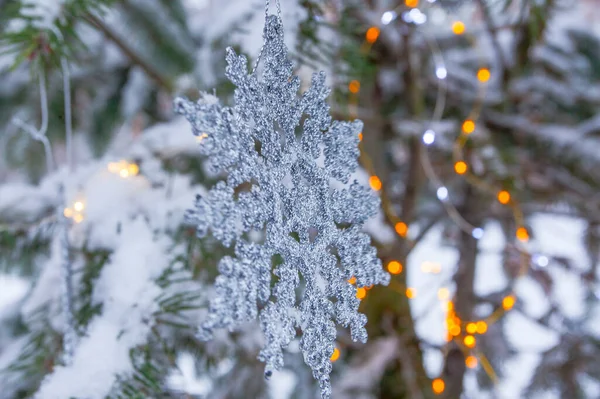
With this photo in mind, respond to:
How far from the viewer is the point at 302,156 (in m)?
0.38

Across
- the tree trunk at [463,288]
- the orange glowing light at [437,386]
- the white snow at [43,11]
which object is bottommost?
the tree trunk at [463,288]

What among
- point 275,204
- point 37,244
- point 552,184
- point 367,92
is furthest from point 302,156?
point 552,184

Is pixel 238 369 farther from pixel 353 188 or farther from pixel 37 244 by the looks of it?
pixel 353 188

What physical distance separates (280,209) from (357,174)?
0.87ft

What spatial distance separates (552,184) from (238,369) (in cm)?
75

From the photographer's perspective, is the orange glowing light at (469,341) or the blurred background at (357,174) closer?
the blurred background at (357,174)

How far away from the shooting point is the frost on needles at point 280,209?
0.34 meters

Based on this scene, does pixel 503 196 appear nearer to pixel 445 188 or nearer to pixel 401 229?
pixel 445 188

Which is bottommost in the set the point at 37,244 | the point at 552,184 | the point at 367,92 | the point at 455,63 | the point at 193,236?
the point at 552,184

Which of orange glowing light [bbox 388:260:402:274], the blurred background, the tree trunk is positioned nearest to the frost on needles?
the blurred background

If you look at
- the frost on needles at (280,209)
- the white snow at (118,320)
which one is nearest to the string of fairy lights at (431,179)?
the white snow at (118,320)

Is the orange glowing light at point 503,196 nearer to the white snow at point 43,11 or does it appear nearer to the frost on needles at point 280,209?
the frost on needles at point 280,209

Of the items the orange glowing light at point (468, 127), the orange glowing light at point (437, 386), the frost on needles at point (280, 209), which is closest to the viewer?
the frost on needles at point (280, 209)

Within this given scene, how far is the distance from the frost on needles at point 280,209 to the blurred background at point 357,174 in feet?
0.51
